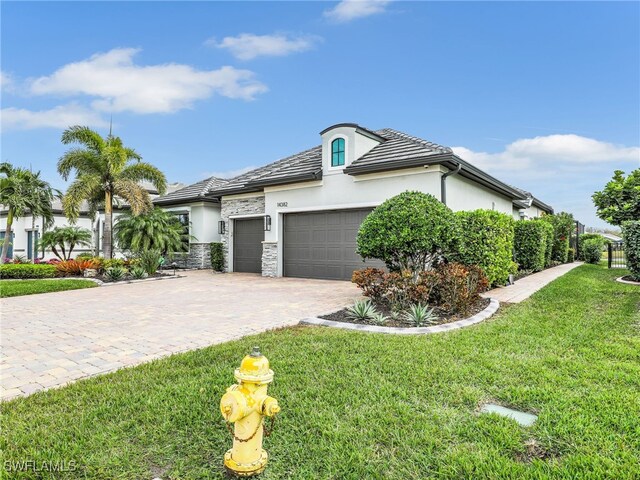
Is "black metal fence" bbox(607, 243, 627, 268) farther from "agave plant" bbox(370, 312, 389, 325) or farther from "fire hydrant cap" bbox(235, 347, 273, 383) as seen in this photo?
"fire hydrant cap" bbox(235, 347, 273, 383)

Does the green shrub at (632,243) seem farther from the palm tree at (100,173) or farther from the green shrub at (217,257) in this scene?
the palm tree at (100,173)

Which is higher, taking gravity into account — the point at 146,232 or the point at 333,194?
the point at 333,194

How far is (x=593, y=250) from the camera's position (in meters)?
21.1

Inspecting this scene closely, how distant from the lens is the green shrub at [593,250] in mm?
20930

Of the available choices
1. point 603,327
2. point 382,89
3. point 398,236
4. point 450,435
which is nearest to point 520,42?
point 382,89

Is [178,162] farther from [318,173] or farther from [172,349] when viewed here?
[172,349]

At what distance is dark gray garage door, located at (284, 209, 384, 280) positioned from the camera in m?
12.6

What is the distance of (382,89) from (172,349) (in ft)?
44.5

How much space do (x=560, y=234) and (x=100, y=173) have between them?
895 inches

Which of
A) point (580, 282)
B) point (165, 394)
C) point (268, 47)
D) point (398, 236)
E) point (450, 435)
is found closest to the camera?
point (450, 435)

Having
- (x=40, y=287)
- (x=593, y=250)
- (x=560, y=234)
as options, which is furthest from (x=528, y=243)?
(x=40, y=287)

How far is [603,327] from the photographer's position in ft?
18.2

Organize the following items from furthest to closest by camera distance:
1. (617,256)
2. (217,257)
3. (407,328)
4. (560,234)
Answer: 1. (617,256)
2. (560,234)
3. (217,257)
4. (407,328)

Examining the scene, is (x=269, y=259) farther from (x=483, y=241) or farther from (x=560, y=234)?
(x=560, y=234)
